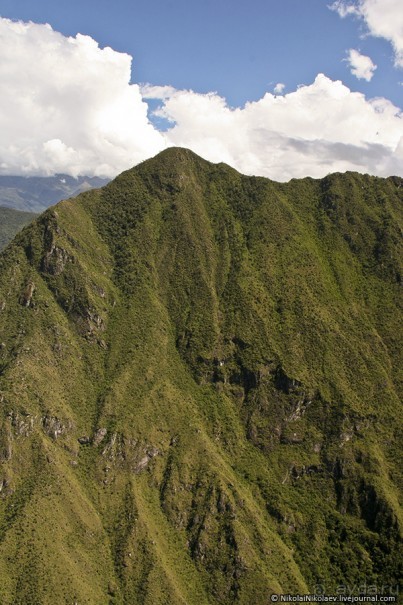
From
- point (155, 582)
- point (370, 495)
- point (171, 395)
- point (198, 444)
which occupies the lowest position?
point (155, 582)

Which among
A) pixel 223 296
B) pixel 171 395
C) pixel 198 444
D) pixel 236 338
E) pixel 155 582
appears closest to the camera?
pixel 155 582

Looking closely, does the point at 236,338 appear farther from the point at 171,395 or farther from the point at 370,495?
the point at 370,495

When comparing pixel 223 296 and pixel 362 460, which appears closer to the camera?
pixel 362 460

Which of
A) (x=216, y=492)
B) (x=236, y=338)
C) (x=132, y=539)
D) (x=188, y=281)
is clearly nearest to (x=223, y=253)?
(x=188, y=281)

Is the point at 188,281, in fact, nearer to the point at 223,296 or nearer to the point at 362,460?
the point at 223,296

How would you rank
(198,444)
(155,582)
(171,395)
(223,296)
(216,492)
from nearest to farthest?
(155,582) < (216,492) < (198,444) < (171,395) < (223,296)

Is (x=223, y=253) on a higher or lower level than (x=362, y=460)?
higher
